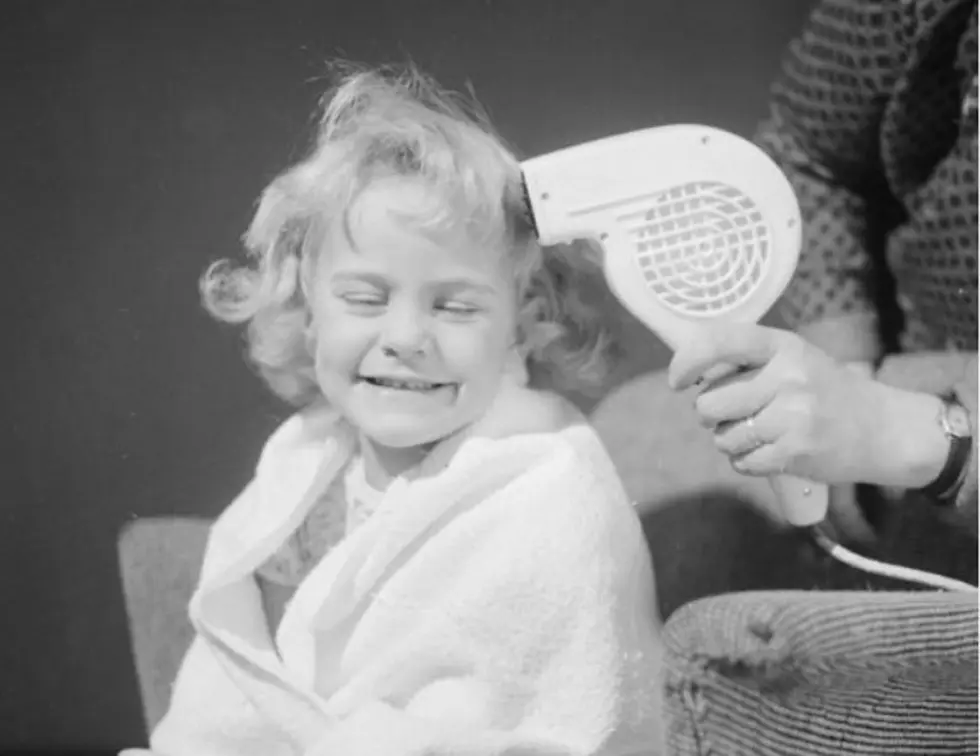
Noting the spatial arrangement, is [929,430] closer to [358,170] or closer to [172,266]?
[358,170]

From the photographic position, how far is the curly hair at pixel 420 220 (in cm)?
74

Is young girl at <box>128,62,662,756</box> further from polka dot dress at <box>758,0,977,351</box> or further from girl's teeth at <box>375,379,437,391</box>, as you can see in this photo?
polka dot dress at <box>758,0,977,351</box>

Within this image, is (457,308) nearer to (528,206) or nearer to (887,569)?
(528,206)

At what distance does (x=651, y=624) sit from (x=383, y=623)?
0.66 ft

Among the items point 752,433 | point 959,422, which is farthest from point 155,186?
point 959,422

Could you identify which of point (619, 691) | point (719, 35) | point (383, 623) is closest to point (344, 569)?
point (383, 623)

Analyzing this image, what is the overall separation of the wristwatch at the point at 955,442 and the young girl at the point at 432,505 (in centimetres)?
22

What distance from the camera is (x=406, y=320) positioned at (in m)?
0.72

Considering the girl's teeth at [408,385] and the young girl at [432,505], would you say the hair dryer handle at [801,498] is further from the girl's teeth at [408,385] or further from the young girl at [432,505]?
the girl's teeth at [408,385]

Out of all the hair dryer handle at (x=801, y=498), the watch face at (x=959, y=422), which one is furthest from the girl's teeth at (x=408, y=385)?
the watch face at (x=959, y=422)

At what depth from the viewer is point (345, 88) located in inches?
31.2

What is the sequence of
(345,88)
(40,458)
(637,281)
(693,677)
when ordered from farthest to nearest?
(40,458), (345,88), (637,281), (693,677)

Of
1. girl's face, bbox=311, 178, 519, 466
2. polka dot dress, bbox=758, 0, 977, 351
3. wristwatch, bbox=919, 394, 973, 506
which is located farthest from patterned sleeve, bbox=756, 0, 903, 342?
girl's face, bbox=311, 178, 519, 466

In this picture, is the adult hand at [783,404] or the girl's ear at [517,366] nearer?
the adult hand at [783,404]
